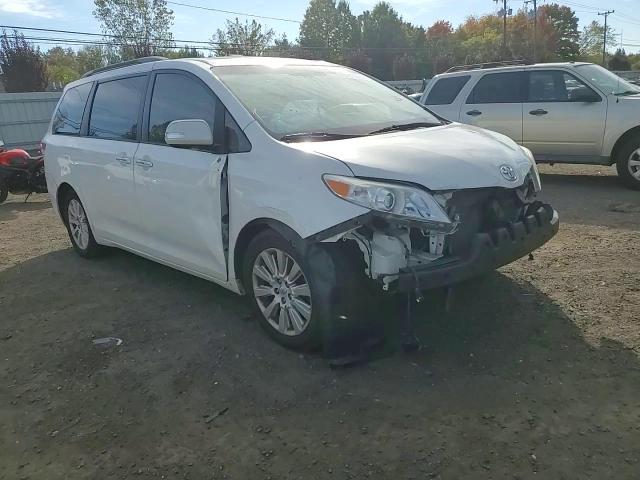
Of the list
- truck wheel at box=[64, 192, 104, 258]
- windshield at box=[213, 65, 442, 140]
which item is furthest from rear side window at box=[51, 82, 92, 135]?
windshield at box=[213, 65, 442, 140]

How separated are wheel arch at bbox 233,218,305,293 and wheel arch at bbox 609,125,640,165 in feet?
22.0

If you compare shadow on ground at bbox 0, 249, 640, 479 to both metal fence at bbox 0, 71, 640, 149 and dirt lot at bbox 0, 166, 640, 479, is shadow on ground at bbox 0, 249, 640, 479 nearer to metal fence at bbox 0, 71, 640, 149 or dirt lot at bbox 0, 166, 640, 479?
dirt lot at bbox 0, 166, 640, 479

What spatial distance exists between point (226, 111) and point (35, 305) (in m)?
2.56

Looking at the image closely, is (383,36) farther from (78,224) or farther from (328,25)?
(78,224)

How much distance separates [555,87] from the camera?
901 centimetres

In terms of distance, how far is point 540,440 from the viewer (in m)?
2.73

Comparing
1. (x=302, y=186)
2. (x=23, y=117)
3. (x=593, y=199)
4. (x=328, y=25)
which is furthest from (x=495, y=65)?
(x=328, y=25)

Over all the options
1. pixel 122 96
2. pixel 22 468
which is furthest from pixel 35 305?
pixel 22 468

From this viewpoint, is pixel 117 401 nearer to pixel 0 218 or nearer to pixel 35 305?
pixel 35 305

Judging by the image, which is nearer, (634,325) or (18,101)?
(634,325)

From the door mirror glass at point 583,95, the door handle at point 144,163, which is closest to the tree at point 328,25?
the door mirror glass at point 583,95

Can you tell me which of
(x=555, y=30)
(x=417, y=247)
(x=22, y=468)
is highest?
(x=555, y=30)

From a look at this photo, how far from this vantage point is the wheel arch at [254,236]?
3420mm

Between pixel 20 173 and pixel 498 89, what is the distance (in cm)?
848
